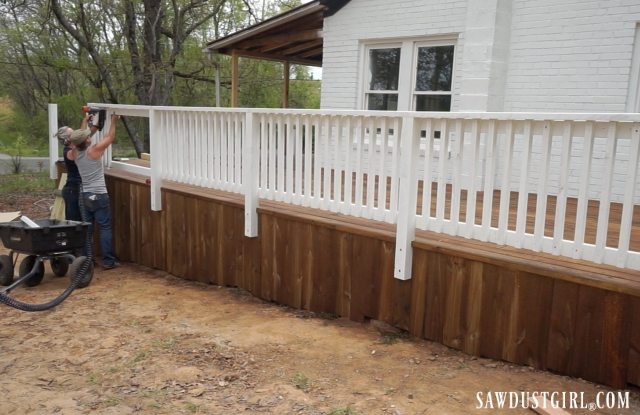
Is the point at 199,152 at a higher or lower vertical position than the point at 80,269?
higher

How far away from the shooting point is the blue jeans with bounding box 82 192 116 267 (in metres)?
7.27

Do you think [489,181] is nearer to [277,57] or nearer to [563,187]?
[563,187]

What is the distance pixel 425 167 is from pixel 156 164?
13.3 feet

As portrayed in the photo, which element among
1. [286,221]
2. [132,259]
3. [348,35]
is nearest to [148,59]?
[348,35]

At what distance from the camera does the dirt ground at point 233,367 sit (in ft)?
11.3

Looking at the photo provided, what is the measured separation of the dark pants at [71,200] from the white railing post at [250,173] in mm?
3049

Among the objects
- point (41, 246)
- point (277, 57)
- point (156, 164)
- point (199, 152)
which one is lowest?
point (41, 246)

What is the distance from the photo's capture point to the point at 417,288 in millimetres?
4316

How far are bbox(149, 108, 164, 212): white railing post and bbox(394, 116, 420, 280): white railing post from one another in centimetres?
384

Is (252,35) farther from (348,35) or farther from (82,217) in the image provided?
(82,217)

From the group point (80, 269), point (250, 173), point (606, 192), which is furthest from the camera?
point (80, 269)

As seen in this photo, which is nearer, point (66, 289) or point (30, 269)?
point (66, 289)

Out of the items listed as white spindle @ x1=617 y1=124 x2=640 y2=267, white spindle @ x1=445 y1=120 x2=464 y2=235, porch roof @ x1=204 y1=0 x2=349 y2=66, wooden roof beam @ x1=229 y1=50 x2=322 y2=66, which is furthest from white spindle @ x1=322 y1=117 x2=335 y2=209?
wooden roof beam @ x1=229 y1=50 x2=322 y2=66

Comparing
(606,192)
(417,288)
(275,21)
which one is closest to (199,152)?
(417,288)
